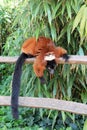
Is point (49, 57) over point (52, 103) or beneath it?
over

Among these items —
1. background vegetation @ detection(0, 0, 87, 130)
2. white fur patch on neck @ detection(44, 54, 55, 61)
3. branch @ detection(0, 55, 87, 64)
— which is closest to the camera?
branch @ detection(0, 55, 87, 64)

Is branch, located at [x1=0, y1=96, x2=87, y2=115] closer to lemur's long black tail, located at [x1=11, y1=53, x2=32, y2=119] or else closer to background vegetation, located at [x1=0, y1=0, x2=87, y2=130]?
lemur's long black tail, located at [x1=11, y1=53, x2=32, y2=119]

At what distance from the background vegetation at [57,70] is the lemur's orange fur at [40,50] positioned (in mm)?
171

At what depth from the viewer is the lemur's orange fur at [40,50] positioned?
7.48 feet

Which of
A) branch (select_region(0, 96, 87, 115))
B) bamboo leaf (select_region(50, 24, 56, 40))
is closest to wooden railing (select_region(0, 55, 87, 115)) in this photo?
branch (select_region(0, 96, 87, 115))

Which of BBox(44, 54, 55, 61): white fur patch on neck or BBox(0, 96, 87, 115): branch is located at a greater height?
BBox(44, 54, 55, 61): white fur patch on neck

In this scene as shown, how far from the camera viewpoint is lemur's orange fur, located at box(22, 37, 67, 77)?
2.28m

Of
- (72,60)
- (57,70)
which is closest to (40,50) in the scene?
(72,60)

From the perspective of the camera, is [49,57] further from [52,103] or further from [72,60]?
[52,103]

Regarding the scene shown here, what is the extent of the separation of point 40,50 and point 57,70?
0.58 metres

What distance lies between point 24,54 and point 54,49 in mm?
219

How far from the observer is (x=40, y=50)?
237 centimetres

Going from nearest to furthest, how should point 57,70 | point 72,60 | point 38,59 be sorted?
point 72,60, point 38,59, point 57,70

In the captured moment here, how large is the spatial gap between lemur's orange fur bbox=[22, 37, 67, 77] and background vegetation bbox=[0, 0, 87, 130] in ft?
0.56
